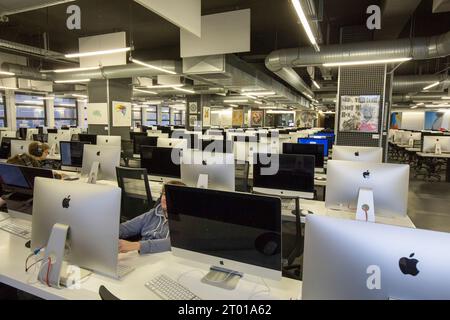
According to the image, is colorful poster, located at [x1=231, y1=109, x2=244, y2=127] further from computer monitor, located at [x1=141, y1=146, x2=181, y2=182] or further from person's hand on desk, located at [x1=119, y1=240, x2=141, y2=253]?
person's hand on desk, located at [x1=119, y1=240, x2=141, y2=253]

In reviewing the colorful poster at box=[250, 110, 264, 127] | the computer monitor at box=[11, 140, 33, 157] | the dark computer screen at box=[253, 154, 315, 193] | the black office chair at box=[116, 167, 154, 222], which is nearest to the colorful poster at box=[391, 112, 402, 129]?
the colorful poster at box=[250, 110, 264, 127]

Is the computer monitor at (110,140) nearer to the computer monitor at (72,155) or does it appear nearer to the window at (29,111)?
the computer monitor at (72,155)

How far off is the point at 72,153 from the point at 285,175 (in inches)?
137

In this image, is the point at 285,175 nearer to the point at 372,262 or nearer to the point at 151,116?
the point at 372,262

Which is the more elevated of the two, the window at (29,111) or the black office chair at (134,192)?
the window at (29,111)

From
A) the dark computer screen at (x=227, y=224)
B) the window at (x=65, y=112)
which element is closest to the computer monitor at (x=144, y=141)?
the dark computer screen at (x=227, y=224)

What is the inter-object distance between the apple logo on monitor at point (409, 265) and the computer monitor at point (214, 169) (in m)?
1.98

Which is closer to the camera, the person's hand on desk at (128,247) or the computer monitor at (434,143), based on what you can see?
the person's hand on desk at (128,247)

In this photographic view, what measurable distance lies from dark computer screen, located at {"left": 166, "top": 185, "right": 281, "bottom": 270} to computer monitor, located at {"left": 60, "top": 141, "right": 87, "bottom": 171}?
358 centimetres

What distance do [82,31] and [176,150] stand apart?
18.9 ft

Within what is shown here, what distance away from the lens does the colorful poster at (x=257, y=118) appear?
28413 mm

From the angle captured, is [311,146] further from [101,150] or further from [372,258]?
[372,258]

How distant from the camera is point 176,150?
3881mm
